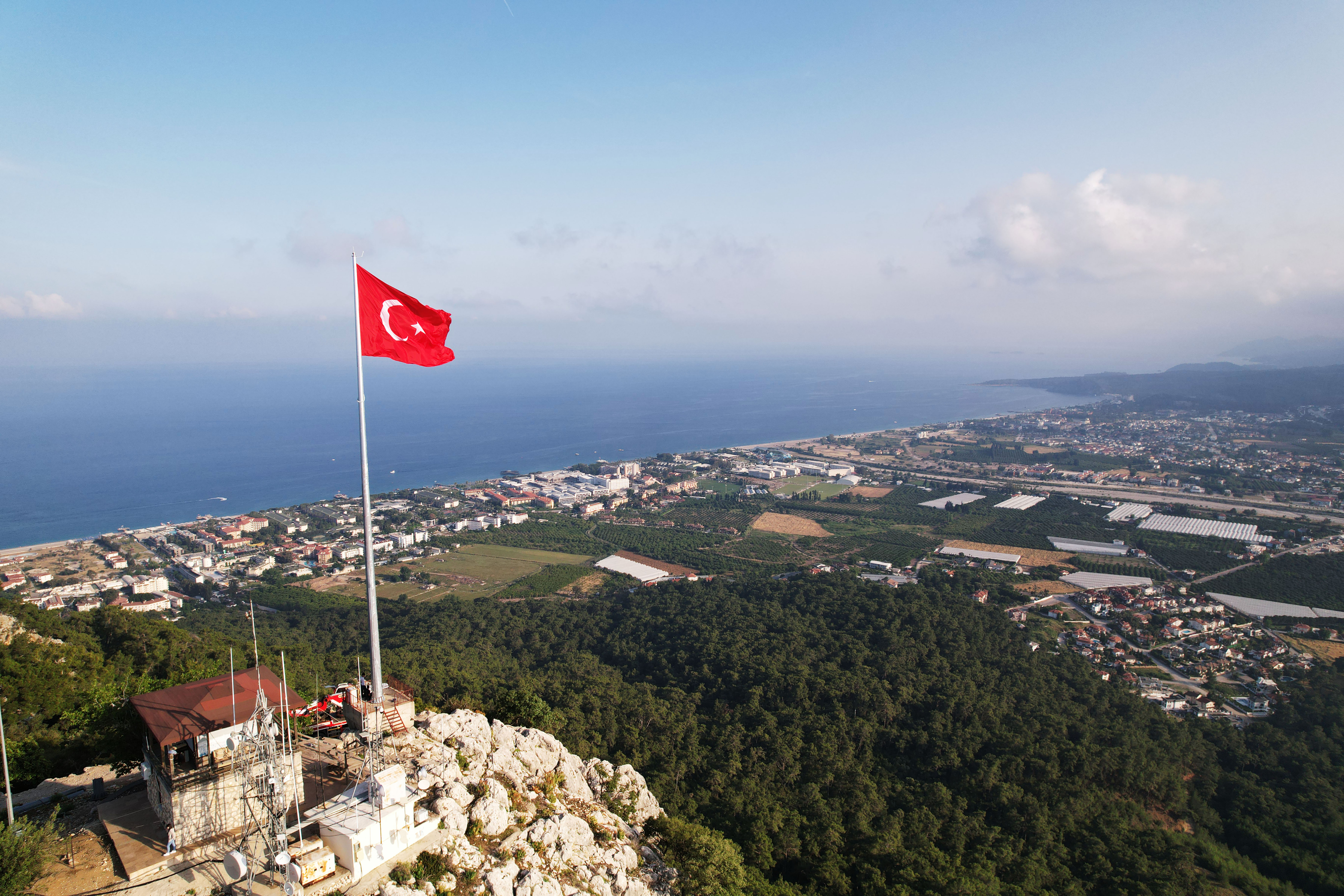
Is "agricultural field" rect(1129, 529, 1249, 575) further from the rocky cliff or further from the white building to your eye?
the white building

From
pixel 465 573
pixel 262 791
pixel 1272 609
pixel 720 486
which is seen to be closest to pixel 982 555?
pixel 1272 609

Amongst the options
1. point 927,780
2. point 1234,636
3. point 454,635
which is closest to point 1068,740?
point 927,780

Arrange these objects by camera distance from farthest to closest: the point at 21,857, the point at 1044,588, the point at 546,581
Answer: the point at 546,581
the point at 1044,588
the point at 21,857

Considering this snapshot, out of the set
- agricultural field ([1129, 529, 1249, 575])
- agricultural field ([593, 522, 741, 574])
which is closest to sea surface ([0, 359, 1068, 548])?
agricultural field ([593, 522, 741, 574])

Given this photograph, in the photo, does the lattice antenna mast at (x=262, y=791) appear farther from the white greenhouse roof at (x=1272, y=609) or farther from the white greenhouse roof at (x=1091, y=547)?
the white greenhouse roof at (x=1091, y=547)

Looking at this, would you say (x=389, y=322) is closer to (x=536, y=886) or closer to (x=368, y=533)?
(x=368, y=533)

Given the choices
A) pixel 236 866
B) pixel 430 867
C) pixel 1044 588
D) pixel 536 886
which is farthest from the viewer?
pixel 1044 588

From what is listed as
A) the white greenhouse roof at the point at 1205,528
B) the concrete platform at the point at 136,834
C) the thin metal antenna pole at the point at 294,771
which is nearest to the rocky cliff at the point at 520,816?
the thin metal antenna pole at the point at 294,771
